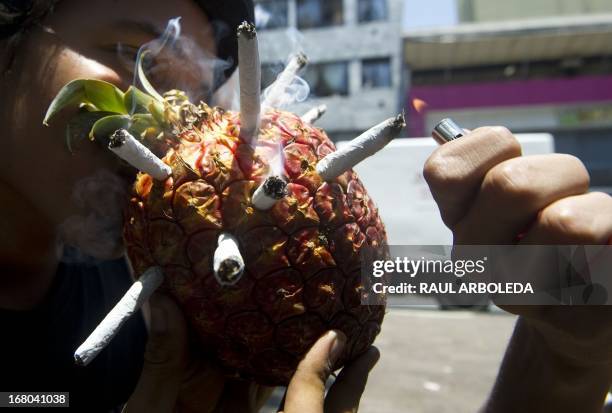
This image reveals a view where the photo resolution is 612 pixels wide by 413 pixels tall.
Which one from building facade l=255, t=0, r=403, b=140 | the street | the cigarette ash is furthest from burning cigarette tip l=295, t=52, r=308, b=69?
building facade l=255, t=0, r=403, b=140

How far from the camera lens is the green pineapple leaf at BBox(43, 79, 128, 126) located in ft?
4.35

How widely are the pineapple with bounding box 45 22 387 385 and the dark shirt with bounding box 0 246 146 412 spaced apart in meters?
0.86

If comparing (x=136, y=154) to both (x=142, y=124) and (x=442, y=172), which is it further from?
(x=442, y=172)

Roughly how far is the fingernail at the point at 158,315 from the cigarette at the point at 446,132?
768 mm

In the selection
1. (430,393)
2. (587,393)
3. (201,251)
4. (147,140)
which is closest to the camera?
(201,251)

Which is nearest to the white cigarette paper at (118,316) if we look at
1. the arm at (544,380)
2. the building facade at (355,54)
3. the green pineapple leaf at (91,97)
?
the green pineapple leaf at (91,97)

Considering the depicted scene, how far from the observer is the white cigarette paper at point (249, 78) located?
1.06 meters

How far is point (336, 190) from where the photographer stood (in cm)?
126

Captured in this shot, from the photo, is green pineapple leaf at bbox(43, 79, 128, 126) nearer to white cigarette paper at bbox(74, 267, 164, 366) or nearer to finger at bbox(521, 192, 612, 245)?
white cigarette paper at bbox(74, 267, 164, 366)

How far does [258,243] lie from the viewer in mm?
1188

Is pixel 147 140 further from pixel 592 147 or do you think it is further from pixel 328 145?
pixel 592 147

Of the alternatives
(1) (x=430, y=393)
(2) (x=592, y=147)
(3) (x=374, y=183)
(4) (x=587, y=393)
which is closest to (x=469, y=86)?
(2) (x=592, y=147)

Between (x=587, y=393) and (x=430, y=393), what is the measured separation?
17.0ft

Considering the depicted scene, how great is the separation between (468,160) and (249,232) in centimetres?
51
